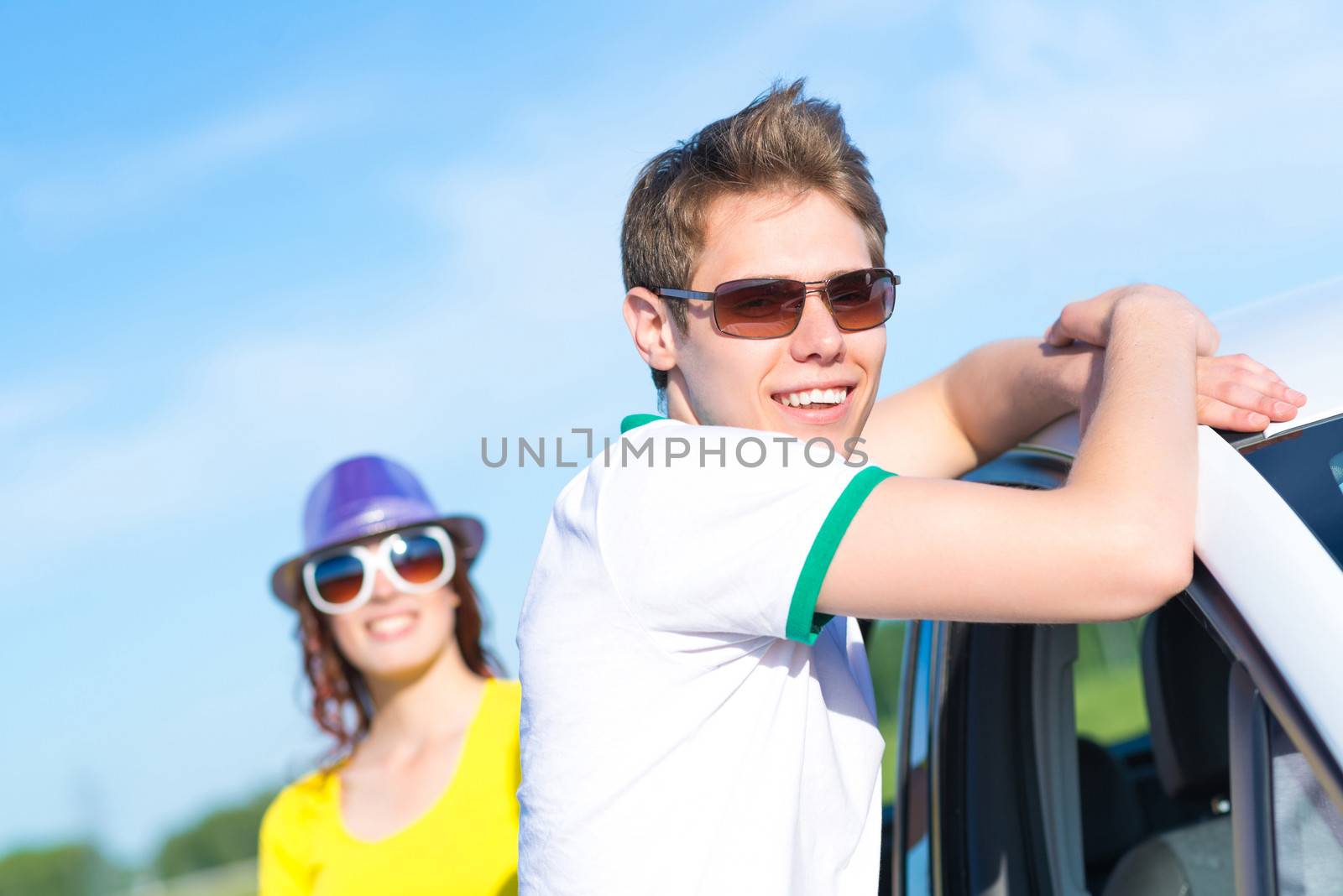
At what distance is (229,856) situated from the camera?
18.2 m

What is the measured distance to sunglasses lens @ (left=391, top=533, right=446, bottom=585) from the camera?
155 inches

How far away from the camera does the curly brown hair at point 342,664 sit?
3.99 m

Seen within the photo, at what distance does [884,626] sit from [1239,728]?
1.53m

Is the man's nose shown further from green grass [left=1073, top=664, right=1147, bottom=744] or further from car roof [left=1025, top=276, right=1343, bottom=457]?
green grass [left=1073, top=664, right=1147, bottom=744]

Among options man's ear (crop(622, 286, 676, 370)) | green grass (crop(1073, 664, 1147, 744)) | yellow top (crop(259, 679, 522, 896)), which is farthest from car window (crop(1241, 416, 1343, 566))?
yellow top (crop(259, 679, 522, 896))

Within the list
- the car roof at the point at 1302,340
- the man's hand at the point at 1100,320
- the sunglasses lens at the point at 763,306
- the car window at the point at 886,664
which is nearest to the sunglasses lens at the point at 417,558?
the car window at the point at 886,664

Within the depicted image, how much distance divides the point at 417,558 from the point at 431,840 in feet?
2.81

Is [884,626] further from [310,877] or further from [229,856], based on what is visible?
[229,856]

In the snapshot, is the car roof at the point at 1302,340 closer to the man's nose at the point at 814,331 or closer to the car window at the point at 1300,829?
the car window at the point at 1300,829

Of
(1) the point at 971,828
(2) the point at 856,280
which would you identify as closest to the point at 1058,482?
(2) the point at 856,280

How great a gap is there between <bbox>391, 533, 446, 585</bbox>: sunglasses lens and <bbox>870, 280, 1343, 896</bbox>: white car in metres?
1.35

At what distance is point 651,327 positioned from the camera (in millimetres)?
2285

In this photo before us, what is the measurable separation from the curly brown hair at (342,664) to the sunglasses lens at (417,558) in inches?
3.6

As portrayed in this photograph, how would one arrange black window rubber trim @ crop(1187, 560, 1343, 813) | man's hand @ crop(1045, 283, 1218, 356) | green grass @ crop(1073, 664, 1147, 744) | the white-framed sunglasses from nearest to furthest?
black window rubber trim @ crop(1187, 560, 1343, 813), man's hand @ crop(1045, 283, 1218, 356), green grass @ crop(1073, 664, 1147, 744), the white-framed sunglasses
